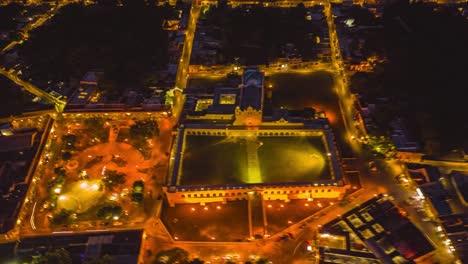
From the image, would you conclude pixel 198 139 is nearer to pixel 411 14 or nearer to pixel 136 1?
pixel 136 1

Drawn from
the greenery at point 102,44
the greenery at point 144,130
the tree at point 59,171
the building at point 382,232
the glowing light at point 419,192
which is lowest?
the building at point 382,232

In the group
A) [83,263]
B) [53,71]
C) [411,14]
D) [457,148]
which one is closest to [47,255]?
[83,263]

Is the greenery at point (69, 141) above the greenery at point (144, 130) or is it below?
below

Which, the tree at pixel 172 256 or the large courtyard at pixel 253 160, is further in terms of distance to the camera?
the large courtyard at pixel 253 160

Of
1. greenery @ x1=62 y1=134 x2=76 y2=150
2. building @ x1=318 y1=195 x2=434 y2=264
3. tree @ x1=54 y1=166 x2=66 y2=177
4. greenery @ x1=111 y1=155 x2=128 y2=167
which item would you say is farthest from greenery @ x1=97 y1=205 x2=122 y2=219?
building @ x1=318 y1=195 x2=434 y2=264

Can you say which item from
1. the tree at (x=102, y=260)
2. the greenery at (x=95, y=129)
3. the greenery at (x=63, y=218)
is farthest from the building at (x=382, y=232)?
the greenery at (x=95, y=129)

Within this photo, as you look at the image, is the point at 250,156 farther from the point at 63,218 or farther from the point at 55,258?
the point at 55,258

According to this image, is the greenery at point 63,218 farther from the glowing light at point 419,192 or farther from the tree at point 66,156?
the glowing light at point 419,192
